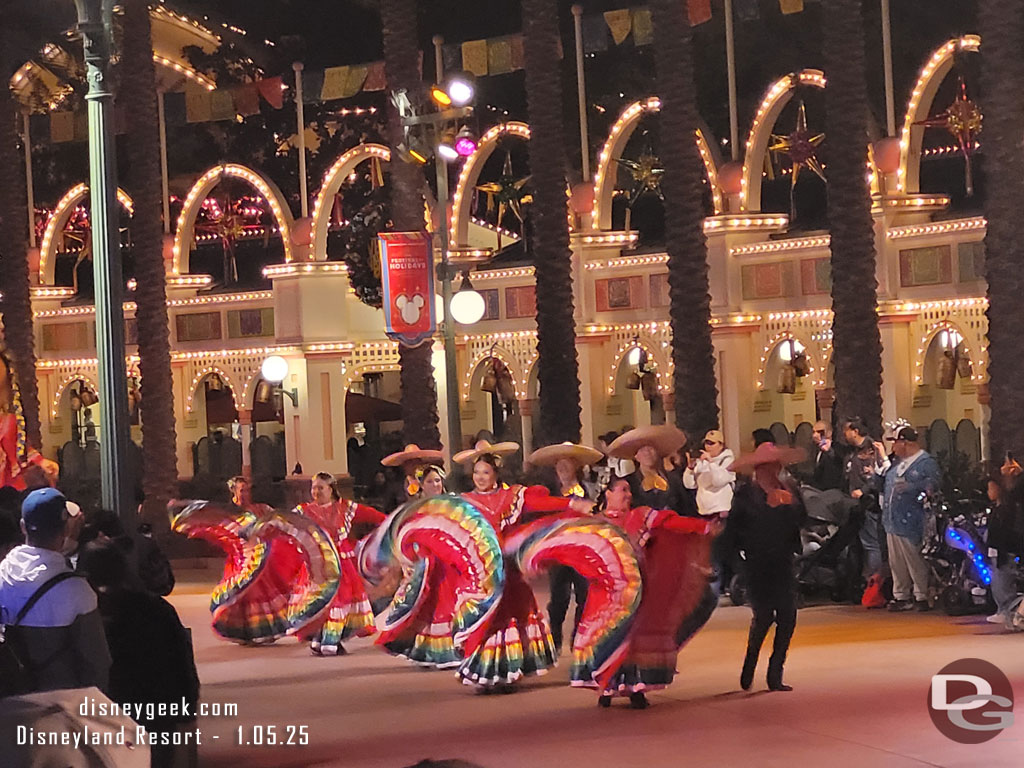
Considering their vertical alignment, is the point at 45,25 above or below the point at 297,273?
above

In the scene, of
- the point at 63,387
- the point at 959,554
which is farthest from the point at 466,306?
the point at 63,387

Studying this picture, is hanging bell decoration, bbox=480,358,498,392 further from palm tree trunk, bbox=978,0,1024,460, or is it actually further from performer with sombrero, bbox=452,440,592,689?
performer with sombrero, bbox=452,440,592,689

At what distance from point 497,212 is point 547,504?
2389 centimetres

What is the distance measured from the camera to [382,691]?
14359 mm

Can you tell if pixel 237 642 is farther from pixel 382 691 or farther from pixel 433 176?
pixel 433 176

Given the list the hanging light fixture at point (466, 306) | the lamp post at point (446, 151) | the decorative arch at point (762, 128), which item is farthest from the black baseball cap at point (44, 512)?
the decorative arch at point (762, 128)

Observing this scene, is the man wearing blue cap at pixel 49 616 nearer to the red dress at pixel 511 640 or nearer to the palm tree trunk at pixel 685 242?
the red dress at pixel 511 640

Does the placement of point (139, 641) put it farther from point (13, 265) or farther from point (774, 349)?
point (13, 265)

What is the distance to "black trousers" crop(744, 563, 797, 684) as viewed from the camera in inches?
512

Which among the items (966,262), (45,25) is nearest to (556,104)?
(966,262)

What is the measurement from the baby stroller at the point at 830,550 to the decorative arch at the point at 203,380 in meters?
16.7

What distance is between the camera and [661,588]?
12977 millimetres

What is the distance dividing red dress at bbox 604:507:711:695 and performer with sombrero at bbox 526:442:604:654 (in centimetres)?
147

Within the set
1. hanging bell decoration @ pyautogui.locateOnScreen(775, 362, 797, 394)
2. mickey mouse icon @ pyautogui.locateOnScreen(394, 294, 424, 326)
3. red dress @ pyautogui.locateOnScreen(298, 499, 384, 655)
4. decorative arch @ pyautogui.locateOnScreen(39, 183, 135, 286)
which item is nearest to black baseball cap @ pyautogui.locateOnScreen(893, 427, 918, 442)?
red dress @ pyautogui.locateOnScreen(298, 499, 384, 655)
